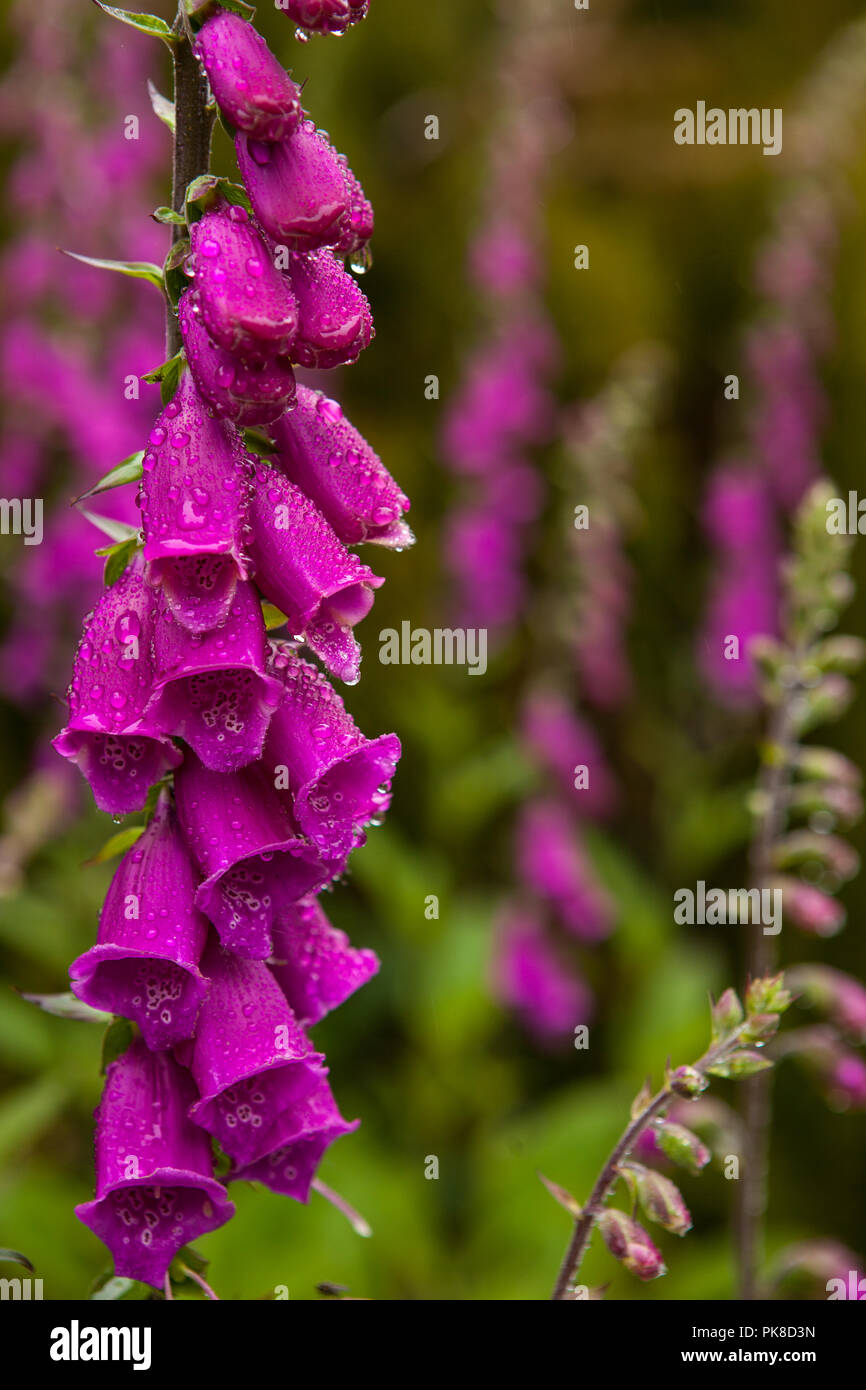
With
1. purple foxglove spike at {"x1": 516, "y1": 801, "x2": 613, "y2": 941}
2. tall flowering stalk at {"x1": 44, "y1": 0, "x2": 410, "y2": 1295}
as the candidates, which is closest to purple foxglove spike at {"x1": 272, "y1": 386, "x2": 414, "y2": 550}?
tall flowering stalk at {"x1": 44, "y1": 0, "x2": 410, "y2": 1295}

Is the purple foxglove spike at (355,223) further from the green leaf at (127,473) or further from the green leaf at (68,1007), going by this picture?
the green leaf at (68,1007)

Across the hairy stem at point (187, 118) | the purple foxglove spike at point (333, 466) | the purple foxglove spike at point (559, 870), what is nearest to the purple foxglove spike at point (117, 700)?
the purple foxglove spike at point (333, 466)

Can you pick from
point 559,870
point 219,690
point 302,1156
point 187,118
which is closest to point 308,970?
point 302,1156

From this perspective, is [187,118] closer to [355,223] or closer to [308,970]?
[355,223]

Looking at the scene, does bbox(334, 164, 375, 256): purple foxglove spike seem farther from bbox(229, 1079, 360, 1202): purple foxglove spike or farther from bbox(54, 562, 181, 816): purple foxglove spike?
bbox(229, 1079, 360, 1202): purple foxglove spike

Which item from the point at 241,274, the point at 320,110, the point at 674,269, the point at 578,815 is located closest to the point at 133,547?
the point at 241,274

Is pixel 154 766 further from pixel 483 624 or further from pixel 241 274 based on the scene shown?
pixel 483 624
